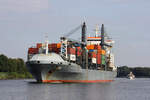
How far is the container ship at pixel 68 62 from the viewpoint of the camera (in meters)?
96.1

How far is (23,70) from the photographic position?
186500 millimetres

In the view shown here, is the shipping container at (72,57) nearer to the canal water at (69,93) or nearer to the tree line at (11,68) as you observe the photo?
the canal water at (69,93)

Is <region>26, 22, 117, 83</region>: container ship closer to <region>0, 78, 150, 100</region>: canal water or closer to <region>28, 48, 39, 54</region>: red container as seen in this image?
<region>28, 48, 39, 54</region>: red container

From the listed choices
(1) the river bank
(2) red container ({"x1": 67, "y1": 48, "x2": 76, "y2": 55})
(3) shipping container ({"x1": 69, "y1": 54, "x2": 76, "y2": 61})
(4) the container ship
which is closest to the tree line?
(1) the river bank

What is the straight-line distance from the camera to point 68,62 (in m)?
99.9

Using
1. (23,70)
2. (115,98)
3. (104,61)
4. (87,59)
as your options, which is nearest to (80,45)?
(87,59)

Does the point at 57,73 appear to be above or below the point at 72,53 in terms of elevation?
below

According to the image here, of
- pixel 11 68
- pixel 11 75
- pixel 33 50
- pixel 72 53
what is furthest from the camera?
pixel 11 68

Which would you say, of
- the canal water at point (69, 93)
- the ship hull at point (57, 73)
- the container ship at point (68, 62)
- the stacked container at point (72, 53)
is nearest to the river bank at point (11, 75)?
the container ship at point (68, 62)

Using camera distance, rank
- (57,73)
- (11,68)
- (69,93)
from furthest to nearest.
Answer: (11,68) → (57,73) → (69,93)

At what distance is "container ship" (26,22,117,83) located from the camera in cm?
9606

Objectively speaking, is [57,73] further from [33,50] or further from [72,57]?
[33,50]

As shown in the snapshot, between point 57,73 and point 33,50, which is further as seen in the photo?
point 33,50

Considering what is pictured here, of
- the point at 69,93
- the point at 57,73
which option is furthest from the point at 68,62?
the point at 69,93
